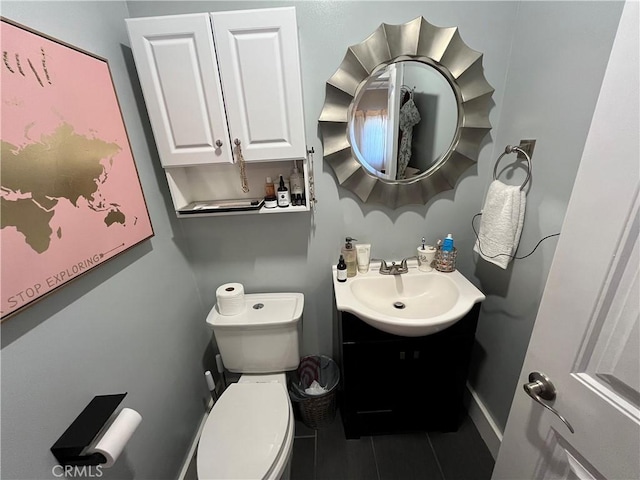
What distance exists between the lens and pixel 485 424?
1399mm

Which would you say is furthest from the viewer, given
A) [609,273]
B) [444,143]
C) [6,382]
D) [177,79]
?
[444,143]

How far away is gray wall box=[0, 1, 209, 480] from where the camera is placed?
649 mm

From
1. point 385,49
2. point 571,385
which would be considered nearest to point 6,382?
point 571,385

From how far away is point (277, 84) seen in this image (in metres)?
1.01

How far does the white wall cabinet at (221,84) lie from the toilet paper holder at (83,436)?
0.85m

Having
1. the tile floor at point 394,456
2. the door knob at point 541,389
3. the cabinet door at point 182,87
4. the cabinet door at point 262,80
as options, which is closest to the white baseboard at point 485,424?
the tile floor at point 394,456

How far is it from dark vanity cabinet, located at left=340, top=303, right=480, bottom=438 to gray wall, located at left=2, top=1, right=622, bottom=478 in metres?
0.24

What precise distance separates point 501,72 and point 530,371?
48.5 inches

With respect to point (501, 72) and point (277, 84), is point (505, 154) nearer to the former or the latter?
point (501, 72)

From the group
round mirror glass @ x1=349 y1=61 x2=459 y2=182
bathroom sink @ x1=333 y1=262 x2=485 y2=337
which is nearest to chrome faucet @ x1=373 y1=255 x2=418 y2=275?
bathroom sink @ x1=333 y1=262 x2=485 y2=337

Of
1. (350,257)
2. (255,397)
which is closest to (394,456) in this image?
(255,397)

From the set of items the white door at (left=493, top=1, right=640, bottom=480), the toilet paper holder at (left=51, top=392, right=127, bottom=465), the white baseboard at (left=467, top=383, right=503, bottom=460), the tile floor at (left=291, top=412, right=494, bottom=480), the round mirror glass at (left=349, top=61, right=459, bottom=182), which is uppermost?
the round mirror glass at (left=349, top=61, right=459, bottom=182)

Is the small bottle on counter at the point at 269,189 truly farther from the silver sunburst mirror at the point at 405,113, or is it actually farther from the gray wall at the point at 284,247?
the silver sunburst mirror at the point at 405,113

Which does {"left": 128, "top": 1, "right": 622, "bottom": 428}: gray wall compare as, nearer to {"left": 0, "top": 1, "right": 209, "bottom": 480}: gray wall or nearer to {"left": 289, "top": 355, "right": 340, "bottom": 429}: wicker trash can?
{"left": 289, "top": 355, "right": 340, "bottom": 429}: wicker trash can
